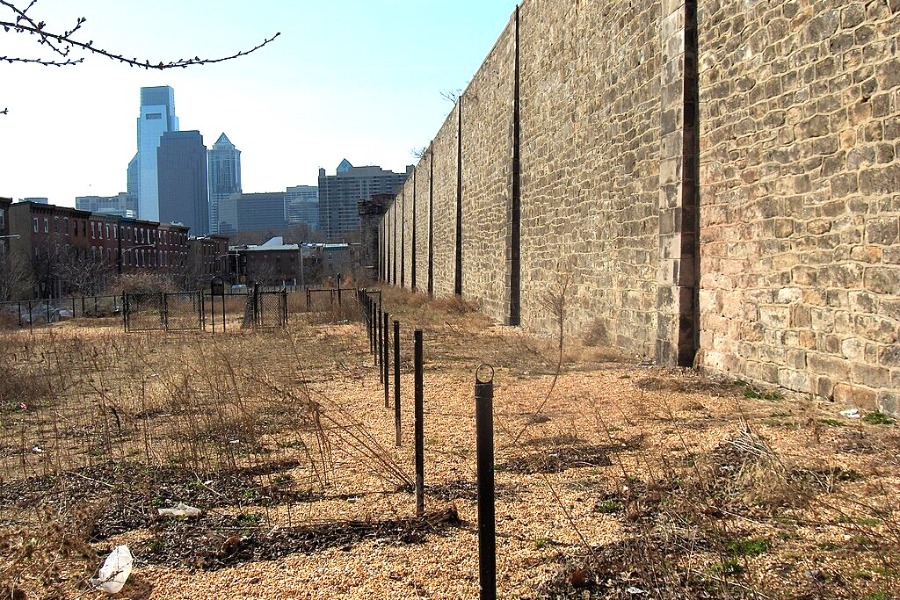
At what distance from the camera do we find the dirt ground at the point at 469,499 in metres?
3.74

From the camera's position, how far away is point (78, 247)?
61281 mm

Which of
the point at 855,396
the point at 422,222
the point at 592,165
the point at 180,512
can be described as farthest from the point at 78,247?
the point at 855,396

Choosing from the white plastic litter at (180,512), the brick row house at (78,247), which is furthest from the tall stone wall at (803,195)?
the brick row house at (78,247)

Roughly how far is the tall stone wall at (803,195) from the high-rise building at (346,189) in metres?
154

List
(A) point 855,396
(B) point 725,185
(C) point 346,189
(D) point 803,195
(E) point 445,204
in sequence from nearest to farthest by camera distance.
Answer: (A) point 855,396
(D) point 803,195
(B) point 725,185
(E) point 445,204
(C) point 346,189

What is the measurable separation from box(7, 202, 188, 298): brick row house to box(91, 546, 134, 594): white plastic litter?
45.8m

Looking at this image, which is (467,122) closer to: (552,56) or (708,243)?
(552,56)

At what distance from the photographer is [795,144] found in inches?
298

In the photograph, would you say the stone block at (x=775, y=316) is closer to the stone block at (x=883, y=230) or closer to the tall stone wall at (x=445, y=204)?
the stone block at (x=883, y=230)

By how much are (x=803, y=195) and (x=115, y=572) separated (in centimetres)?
641

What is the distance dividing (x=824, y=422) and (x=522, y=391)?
131 inches

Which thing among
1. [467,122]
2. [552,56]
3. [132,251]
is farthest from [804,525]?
[132,251]

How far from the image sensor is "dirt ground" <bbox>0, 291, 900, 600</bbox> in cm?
374

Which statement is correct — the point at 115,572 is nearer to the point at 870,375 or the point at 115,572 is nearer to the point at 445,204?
the point at 870,375
